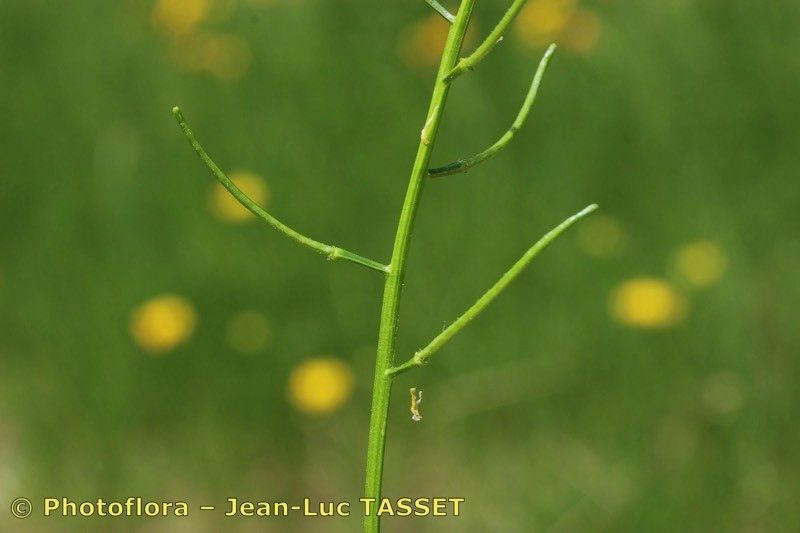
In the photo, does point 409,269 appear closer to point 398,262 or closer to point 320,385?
point 320,385

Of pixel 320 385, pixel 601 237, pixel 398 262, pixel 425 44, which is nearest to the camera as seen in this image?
pixel 398 262

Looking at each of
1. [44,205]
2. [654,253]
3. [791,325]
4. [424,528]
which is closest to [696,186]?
[654,253]

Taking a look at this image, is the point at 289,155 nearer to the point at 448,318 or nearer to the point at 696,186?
the point at 448,318

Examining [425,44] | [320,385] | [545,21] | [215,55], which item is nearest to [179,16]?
[215,55]

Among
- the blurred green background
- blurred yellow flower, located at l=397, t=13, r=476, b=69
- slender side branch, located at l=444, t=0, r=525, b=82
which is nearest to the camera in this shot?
slender side branch, located at l=444, t=0, r=525, b=82

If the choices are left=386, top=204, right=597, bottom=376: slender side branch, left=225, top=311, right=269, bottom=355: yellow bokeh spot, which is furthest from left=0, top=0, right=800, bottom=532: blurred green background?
left=386, top=204, right=597, bottom=376: slender side branch

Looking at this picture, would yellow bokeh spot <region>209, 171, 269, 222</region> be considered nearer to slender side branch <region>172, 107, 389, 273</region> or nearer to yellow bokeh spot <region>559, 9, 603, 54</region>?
yellow bokeh spot <region>559, 9, 603, 54</region>

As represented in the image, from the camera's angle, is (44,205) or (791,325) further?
(44,205)
